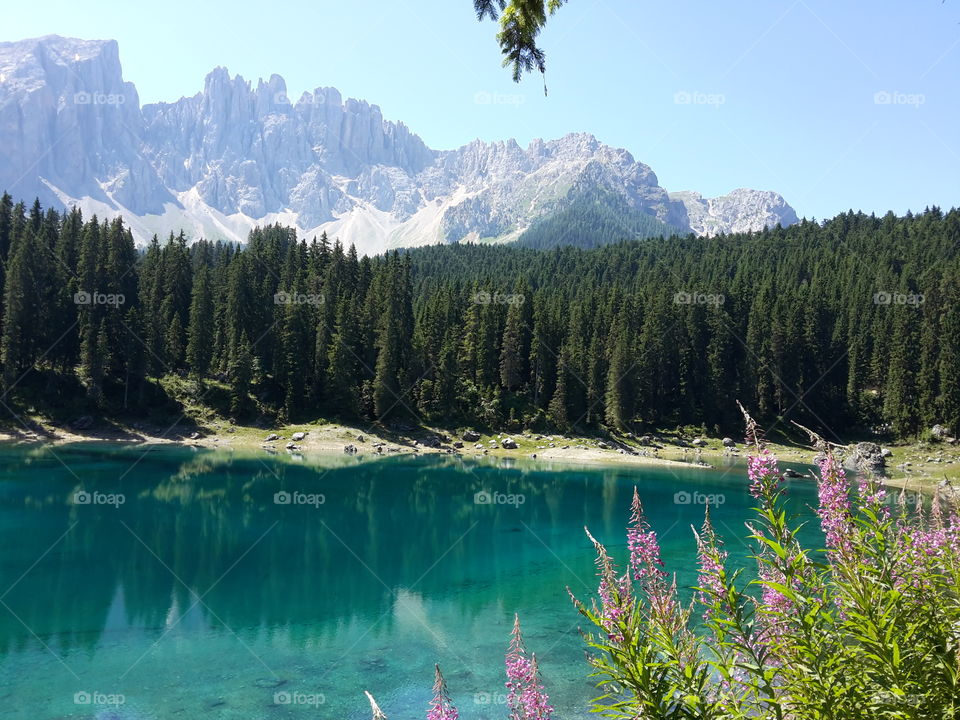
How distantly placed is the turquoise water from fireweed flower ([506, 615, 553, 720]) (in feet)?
10.9

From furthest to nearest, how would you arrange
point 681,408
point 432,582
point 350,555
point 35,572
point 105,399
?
point 681,408 → point 105,399 → point 350,555 → point 432,582 → point 35,572

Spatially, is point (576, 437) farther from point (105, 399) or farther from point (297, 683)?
point (297, 683)

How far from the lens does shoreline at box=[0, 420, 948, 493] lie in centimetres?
6869

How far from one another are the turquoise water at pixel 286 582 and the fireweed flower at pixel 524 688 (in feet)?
10.9

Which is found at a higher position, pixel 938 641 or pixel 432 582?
pixel 938 641

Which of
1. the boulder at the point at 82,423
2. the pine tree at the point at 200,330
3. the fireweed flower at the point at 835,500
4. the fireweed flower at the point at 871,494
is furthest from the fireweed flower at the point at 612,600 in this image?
the pine tree at the point at 200,330

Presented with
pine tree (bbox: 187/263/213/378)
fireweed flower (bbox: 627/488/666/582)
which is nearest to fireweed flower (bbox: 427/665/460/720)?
fireweed flower (bbox: 627/488/666/582)

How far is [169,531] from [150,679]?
64.3 ft

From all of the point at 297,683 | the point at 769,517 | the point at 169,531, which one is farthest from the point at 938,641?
the point at 169,531

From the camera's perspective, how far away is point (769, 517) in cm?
467

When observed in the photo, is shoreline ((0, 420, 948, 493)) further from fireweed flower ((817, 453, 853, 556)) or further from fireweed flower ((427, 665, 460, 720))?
fireweed flower ((817, 453, 853, 556))

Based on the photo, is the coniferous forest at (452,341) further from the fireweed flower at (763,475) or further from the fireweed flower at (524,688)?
the fireweed flower at (763,475)

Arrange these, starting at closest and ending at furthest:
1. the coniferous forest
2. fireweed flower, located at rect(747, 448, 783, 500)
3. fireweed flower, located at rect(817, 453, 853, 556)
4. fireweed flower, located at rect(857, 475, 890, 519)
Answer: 1. fireweed flower, located at rect(747, 448, 783, 500)
2. fireweed flower, located at rect(817, 453, 853, 556)
3. fireweed flower, located at rect(857, 475, 890, 519)
4. the coniferous forest

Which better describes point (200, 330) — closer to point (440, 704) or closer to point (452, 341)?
point (452, 341)
